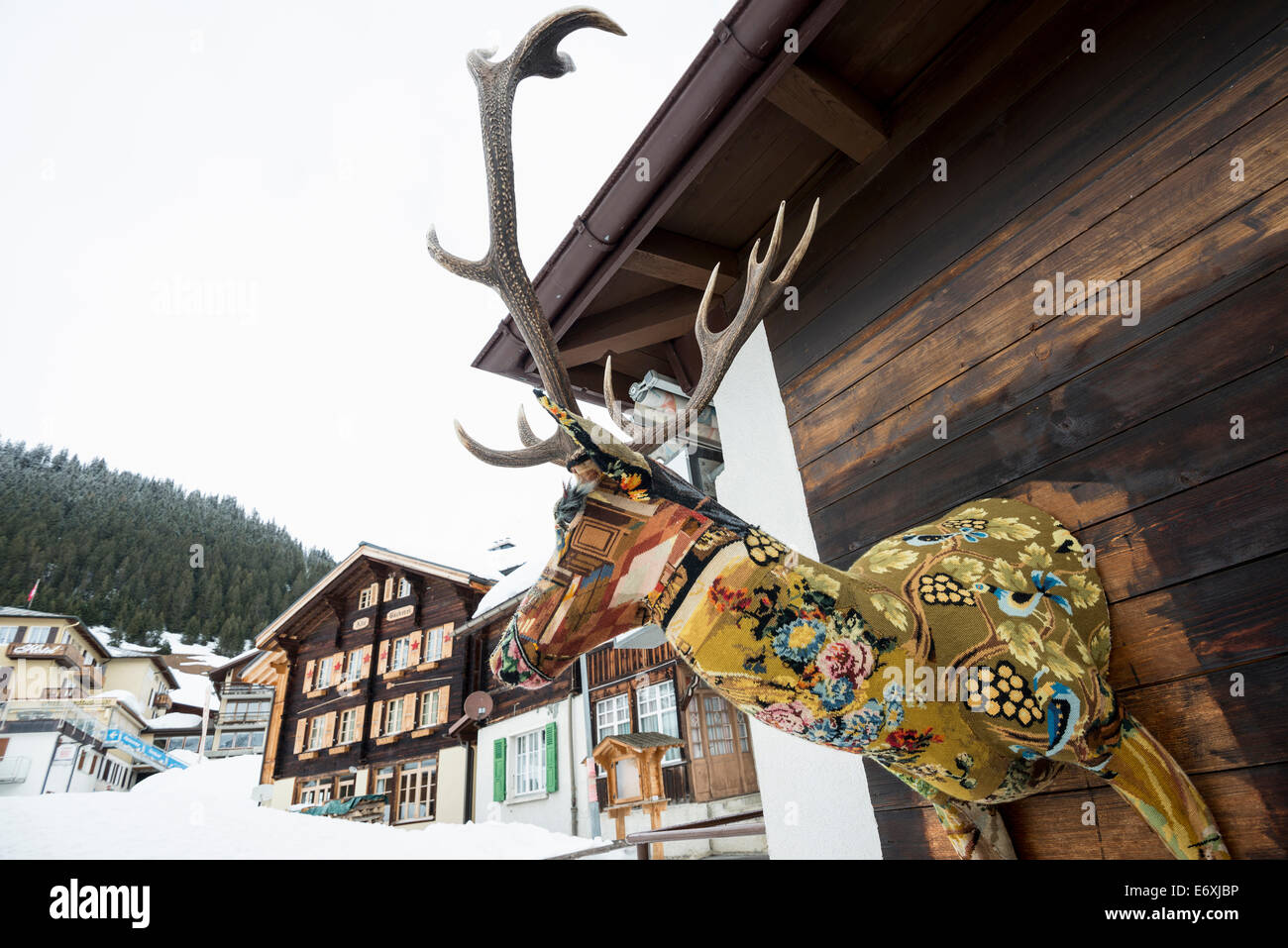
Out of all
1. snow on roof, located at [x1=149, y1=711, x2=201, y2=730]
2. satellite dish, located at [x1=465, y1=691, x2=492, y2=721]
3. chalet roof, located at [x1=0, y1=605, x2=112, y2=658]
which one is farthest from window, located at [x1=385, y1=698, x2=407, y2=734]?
snow on roof, located at [x1=149, y1=711, x2=201, y2=730]

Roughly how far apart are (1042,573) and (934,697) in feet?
1.78

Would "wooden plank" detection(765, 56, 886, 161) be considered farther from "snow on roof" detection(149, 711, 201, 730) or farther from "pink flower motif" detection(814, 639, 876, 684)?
"snow on roof" detection(149, 711, 201, 730)

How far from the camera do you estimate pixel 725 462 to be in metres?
3.38

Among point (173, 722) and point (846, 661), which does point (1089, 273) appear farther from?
point (173, 722)

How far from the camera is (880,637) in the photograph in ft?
5.15

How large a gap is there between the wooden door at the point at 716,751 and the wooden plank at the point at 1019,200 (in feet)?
30.0

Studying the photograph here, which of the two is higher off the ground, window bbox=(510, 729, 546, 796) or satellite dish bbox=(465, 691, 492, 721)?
satellite dish bbox=(465, 691, 492, 721)

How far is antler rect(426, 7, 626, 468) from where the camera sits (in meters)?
2.12

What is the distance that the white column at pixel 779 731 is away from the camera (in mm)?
2562

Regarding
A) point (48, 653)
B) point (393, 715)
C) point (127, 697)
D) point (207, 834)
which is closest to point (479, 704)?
point (207, 834)

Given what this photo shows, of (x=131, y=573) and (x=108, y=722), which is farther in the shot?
(x=131, y=573)

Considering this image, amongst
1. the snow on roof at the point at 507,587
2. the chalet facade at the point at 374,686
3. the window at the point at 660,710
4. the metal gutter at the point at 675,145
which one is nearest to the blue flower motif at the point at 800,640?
the metal gutter at the point at 675,145
